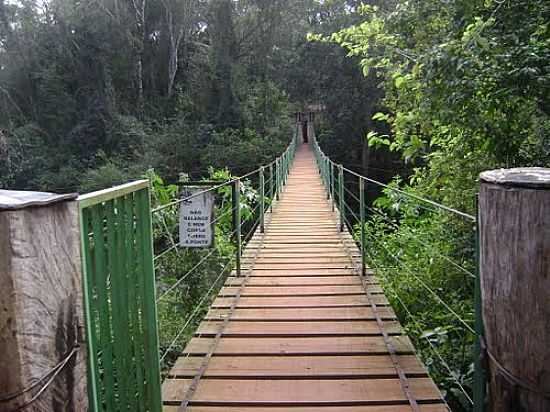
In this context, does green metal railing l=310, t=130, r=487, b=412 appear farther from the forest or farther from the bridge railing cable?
the forest

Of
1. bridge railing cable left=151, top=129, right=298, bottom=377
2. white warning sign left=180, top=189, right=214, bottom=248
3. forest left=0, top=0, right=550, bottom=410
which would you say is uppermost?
forest left=0, top=0, right=550, bottom=410

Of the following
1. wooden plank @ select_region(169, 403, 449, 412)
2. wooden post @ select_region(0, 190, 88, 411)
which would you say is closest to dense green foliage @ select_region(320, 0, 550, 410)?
wooden plank @ select_region(169, 403, 449, 412)

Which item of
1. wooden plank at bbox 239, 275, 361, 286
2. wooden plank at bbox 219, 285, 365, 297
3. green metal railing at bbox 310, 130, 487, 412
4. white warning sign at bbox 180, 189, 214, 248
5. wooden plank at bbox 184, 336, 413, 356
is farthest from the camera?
wooden plank at bbox 239, 275, 361, 286

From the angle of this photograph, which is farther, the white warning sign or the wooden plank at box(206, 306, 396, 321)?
the wooden plank at box(206, 306, 396, 321)

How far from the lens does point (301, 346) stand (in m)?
2.73

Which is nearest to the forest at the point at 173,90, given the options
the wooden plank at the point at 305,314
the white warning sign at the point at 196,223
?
the wooden plank at the point at 305,314

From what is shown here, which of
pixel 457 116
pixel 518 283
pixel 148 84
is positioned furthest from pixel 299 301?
pixel 148 84

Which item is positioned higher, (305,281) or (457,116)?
(457,116)

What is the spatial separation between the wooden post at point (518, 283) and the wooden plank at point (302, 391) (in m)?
0.96

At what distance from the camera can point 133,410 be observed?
155 centimetres

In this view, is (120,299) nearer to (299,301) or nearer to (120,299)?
(120,299)

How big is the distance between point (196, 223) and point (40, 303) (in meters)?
2.03

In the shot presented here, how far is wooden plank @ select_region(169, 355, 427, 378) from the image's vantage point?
7.84 feet

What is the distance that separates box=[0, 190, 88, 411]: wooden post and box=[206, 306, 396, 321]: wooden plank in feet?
6.91
